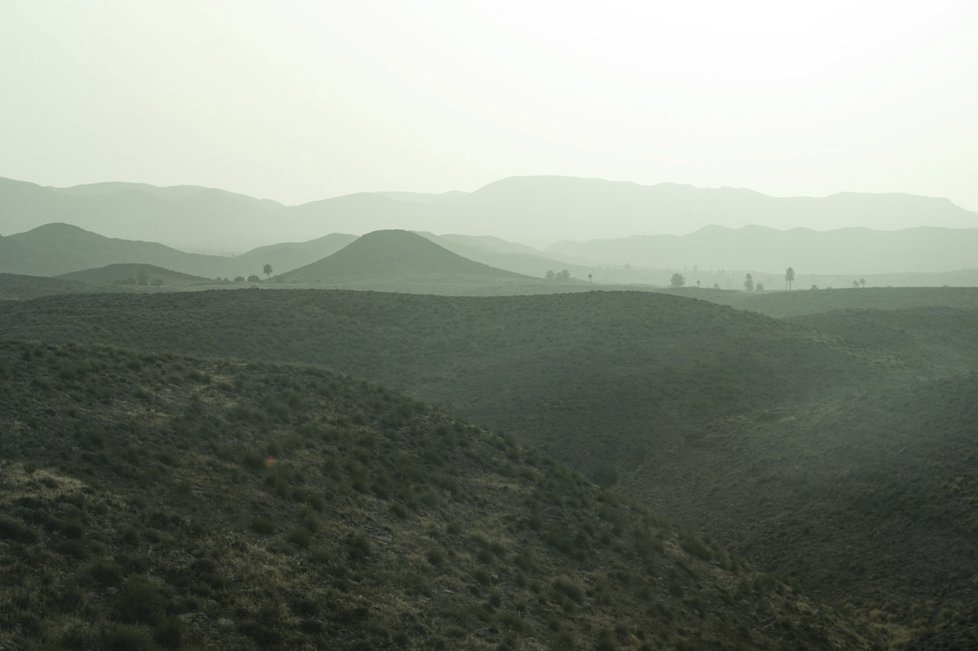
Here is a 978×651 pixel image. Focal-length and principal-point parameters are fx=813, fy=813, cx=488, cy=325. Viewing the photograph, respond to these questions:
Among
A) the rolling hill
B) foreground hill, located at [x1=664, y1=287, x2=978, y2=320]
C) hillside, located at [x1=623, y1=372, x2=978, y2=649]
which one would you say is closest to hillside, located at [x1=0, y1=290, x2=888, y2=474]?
the rolling hill

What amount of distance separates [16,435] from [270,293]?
169 ft

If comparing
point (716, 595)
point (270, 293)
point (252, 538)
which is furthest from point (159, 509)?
point (270, 293)

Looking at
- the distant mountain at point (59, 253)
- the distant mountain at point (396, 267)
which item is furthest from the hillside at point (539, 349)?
the distant mountain at point (59, 253)

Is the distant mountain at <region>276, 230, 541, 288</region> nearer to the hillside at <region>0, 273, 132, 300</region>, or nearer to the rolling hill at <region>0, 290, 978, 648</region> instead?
the hillside at <region>0, 273, 132, 300</region>

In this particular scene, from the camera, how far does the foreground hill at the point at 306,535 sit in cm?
1313

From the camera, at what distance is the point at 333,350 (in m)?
54.2

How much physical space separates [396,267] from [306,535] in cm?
11495

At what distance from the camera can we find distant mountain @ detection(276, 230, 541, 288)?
119812 millimetres

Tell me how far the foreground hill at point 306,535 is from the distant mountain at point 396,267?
86166mm

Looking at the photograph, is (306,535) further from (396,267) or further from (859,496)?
(396,267)

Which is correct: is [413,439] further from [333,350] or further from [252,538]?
[333,350]

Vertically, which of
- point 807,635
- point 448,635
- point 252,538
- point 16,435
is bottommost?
point 807,635

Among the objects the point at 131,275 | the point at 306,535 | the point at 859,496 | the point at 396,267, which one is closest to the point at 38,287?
the point at 131,275

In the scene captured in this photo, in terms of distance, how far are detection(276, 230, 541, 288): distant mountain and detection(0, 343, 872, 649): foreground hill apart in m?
86.2
